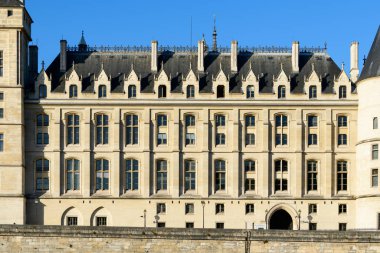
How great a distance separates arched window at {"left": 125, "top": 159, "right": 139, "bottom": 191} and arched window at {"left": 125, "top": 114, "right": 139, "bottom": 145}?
1.72m

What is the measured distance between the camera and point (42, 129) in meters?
97.1

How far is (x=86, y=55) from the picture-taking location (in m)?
102

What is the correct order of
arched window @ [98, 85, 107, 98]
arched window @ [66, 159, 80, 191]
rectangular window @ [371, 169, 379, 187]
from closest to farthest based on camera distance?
rectangular window @ [371, 169, 379, 187], arched window @ [66, 159, 80, 191], arched window @ [98, 85, 107, 98]

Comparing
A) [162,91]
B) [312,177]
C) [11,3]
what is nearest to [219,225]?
[312,177]

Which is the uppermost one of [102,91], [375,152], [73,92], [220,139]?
[102,91]

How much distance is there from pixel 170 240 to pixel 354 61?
110 ft

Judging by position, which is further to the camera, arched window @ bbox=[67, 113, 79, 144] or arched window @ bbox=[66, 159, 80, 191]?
arched window @ bbox=[67, 113, 79, 144]

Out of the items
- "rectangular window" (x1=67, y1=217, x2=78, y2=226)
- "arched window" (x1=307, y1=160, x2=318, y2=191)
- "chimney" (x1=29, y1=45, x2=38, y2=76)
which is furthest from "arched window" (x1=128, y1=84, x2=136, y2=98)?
"arched window" (x1=307, y1=160, x2=318, y2=191)

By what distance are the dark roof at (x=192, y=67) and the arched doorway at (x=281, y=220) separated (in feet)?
36.0

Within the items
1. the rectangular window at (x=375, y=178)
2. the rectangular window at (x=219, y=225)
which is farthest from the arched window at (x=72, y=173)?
the rectangular window at (x=375, y=178)

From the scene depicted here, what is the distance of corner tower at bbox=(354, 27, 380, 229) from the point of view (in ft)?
304

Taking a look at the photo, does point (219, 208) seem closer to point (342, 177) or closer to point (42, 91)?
point (342, 177)

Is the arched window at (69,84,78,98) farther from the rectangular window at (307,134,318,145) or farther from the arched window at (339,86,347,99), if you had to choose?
the arched window at (339,86,347,99)

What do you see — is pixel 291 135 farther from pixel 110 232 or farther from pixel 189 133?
pixel 110 232
